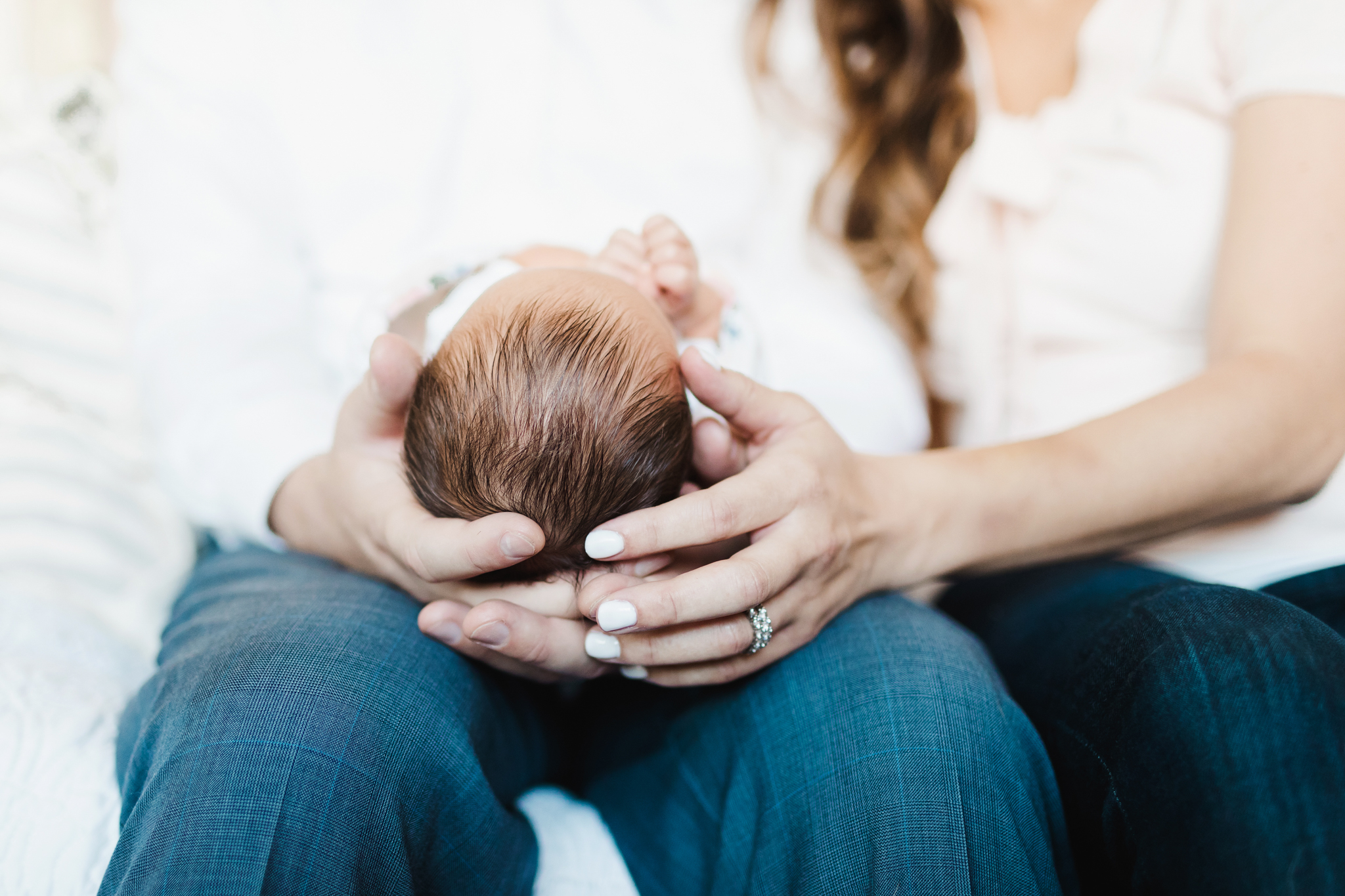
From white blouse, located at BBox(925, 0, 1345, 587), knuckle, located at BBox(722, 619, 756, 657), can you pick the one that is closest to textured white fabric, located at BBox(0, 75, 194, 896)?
knuckle, located at BBox(722, 619, 756, 657)

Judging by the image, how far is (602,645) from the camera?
681 millimetres

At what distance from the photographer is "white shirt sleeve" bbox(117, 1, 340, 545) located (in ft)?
3.16

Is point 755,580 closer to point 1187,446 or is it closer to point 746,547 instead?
point 746,547

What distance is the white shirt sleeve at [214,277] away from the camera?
96 centimetres

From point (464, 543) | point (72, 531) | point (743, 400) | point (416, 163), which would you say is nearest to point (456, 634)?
point (464, 543)

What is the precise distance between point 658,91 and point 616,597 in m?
0.89

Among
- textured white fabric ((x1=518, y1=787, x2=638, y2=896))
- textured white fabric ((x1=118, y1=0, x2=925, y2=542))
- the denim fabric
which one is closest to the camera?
the denim fabric

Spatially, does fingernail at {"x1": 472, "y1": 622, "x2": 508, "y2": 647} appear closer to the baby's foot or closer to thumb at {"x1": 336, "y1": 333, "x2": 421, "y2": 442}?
thumb at {"x1": 336, "y1": 333, "x2": 421, "y2": 442}

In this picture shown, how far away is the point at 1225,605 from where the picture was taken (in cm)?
68

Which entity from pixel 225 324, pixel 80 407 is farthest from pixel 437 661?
pixel 80 407

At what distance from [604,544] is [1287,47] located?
910 mm

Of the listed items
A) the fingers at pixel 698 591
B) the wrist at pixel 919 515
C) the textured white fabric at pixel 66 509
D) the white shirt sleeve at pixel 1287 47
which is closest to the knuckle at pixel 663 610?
the fingers at pixel 698 591

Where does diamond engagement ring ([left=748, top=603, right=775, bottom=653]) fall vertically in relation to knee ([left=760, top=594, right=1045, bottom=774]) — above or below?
above

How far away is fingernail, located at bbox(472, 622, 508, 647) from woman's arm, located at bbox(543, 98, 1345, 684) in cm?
17
